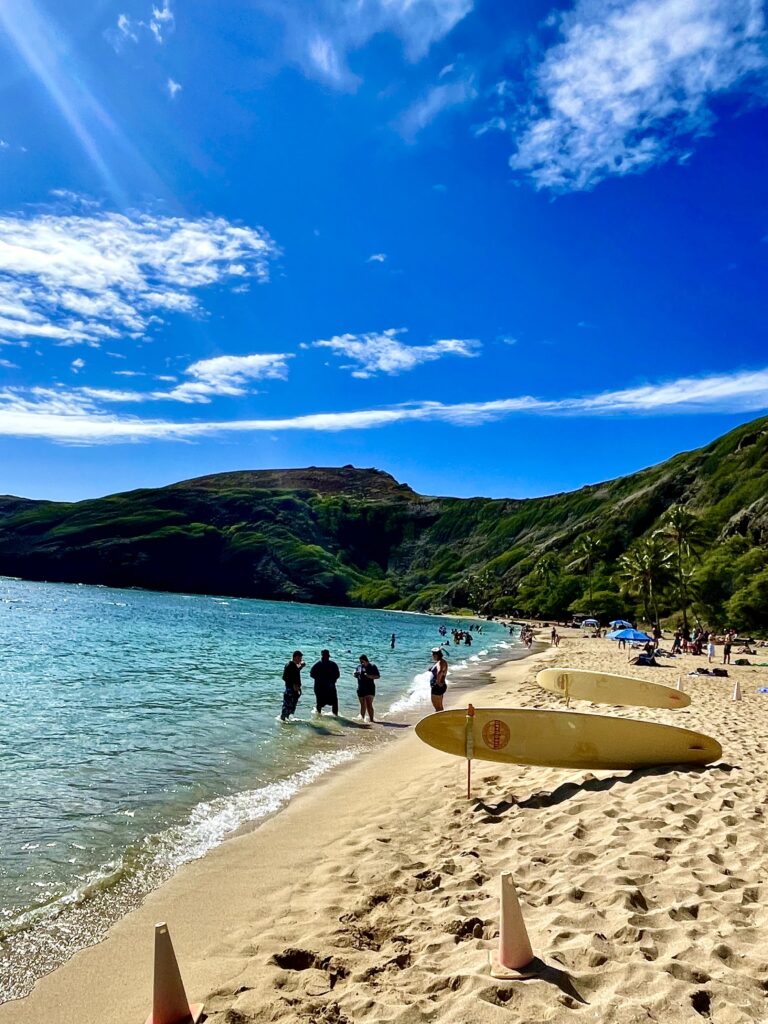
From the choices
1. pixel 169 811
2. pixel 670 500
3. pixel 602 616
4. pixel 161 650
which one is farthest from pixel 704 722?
pixel 670 500

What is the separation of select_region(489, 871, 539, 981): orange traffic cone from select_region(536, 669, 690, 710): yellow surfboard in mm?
11130

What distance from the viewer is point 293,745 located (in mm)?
14828

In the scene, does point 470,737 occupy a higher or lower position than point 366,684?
higher

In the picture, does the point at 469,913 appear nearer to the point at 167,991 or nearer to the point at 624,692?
the point at 167,991

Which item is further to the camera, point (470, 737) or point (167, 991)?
point (470, 737)

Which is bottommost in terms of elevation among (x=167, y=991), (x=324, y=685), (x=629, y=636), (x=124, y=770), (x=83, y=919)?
(x=629, y=636)

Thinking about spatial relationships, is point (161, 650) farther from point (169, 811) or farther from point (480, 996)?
point (480, 996)

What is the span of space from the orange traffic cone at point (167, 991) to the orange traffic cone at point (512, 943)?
7.10 feet

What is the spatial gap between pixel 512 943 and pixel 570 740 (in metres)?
6.07

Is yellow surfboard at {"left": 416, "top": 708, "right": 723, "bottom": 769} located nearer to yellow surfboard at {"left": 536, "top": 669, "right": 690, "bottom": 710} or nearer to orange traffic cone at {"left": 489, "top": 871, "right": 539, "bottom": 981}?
yellow surfboard at {"left": 536, "top": 669, "right": 690, "bottom": 710}

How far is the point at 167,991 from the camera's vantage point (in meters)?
4.27

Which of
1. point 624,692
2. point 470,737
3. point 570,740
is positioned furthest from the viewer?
point 624,692

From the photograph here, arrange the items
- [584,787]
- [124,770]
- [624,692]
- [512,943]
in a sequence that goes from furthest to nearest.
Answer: [624,692], [124,770], [584,787], [512,943]

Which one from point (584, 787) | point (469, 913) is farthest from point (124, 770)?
point (469, 913)
